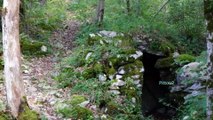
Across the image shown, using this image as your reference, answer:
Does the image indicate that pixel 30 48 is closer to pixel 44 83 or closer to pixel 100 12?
pixel 44 83

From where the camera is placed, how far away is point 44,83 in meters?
9.97

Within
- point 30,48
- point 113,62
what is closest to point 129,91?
point 113,62

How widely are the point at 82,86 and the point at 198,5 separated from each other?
7.11m

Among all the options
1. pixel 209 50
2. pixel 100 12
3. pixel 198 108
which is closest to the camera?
pixel 209 50

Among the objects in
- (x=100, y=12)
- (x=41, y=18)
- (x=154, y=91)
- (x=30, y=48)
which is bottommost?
(x=154, y=91)

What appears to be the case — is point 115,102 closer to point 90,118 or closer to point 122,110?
point 122,110

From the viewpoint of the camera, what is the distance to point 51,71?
436 inches

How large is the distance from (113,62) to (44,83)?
2.21 metres

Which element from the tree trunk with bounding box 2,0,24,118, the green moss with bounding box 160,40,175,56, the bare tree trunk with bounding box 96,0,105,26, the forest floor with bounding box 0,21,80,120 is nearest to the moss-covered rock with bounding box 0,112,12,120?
the tree trunk with bounding box 2,0,24,118

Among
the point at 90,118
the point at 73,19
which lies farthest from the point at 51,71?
the point at 73,19

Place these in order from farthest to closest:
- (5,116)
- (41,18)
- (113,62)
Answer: (41,18) → (113,62) → (5,116)

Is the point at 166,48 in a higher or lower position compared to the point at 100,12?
lower

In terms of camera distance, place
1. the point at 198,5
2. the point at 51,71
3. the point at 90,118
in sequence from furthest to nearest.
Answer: the point at 198,5 < the point at 51,71 < the point at 90,118

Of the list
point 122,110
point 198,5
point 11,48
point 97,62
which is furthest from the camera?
point 198,5
